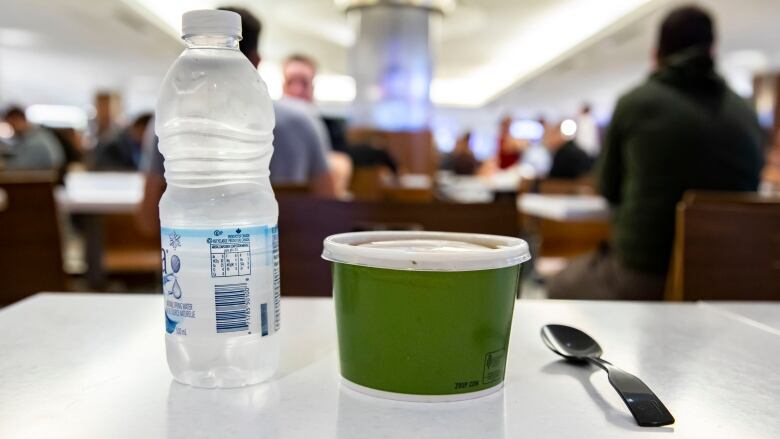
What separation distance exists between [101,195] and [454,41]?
8.78 m

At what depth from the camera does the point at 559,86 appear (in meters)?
13.9

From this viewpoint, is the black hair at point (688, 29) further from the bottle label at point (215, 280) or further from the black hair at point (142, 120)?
the black hair at point (142, 120)

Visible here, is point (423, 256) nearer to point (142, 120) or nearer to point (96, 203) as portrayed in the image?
point (96, 203)

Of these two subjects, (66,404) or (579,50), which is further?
(579,50)

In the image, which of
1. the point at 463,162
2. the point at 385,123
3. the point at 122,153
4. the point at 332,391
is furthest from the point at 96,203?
the point at 463,162

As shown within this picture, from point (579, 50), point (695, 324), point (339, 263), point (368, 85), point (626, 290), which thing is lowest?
point (626, 290)

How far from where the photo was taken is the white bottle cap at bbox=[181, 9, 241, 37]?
1.79 feet

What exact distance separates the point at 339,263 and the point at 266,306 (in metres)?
0.08

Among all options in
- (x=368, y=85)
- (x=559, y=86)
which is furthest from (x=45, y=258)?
(x=559, y=86)

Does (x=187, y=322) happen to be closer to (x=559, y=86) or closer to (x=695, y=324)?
(x=695, y=324)

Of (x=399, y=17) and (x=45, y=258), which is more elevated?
(x=399, y=17)

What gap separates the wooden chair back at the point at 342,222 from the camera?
4.03 ft

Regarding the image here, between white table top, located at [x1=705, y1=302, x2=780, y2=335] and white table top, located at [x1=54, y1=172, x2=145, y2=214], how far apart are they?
186 centimetres

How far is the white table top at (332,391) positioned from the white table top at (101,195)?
150cm
